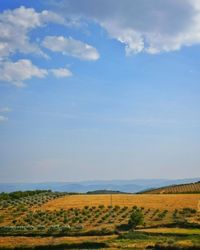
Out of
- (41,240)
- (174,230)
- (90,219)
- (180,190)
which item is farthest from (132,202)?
(41,240)

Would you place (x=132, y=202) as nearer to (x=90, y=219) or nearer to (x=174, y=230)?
(x=90, y=219)

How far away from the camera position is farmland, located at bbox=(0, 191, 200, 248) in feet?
155

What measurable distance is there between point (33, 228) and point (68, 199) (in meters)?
31.6

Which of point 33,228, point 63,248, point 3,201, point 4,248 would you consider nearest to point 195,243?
point 63,248

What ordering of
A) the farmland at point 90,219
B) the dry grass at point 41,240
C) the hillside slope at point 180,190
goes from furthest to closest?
the hillside slope at point 180,190 → the farmland at point 90,219 → the dry grass at point 41,240

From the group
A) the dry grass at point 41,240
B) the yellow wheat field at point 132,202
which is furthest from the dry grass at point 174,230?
the yellow wheat field at point 132,202

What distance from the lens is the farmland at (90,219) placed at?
47.2 m

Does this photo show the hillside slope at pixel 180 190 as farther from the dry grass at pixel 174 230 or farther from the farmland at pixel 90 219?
the dry grass at pixel 174 230

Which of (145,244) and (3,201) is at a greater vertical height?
(3,201)

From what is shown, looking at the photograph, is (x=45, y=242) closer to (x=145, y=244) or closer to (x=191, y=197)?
(x=145, y=244)

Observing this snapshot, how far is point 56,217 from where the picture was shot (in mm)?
69812

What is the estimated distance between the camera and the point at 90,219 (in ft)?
220

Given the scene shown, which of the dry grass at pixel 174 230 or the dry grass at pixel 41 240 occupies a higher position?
the dry grass at pixel 174 230

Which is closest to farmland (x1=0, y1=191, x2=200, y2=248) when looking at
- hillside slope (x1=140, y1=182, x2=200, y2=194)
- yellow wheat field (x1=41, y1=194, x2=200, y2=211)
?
yellow wheat field (x1=41, y1=194, x2=200, y2=211)
